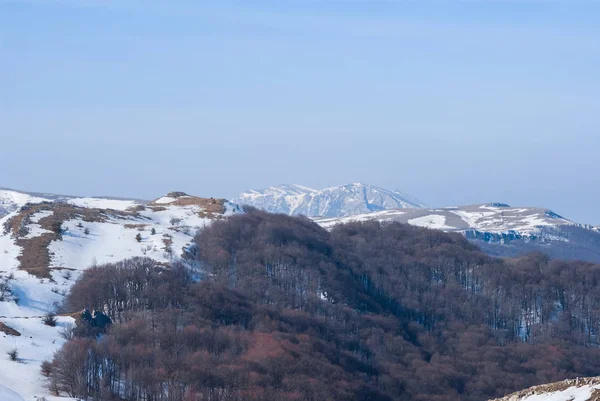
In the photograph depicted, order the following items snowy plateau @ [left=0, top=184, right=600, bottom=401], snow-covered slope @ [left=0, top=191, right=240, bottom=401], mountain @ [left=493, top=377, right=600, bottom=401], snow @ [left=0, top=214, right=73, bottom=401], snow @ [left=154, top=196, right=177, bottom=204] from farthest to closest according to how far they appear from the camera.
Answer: snow @ [left=154, top=196, right=177, bottom=204]
snow-covered slope @ [left=0, top=191, right=240, bottom=401]
snowy plateau @ [left=0, top=184, right=600, bottom=401]
snow @ [left=0, top=214, right=73, bottom=401]
mountain @ [left=493, top=377, right=600, bottom=401]

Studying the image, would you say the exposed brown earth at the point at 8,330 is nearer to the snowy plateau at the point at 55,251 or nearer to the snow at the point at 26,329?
the snowy plateau at the point at 55,251

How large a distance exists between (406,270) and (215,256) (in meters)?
27.1

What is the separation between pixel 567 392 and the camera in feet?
115

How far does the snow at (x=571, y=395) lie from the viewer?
33.6 metres

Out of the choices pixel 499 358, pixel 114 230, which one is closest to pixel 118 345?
pixel 114 230

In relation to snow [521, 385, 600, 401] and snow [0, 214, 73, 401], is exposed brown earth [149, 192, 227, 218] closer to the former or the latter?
snow [0, 214, 73, 401]

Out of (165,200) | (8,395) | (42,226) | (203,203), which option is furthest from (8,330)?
(165,200)

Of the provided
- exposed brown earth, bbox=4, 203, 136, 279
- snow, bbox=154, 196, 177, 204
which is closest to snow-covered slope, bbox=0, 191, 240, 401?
exposed brown earth, bbox=4, 203, 136, 279

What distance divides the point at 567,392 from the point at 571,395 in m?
0.53

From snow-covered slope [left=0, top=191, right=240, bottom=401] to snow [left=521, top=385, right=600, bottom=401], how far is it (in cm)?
2822

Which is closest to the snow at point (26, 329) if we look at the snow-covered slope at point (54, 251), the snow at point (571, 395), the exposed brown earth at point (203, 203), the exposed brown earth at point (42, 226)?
the snow-covered slope at point (54, 251)

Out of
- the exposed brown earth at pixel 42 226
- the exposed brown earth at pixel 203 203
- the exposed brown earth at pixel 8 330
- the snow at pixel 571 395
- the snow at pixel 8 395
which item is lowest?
the snow at pixel 8 395

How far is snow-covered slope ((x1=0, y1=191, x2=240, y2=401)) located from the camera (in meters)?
58.6

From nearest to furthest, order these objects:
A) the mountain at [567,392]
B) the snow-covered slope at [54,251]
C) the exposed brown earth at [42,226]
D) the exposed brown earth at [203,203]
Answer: the mountain at [567,392] → the snow-covered slope at [54,251] → the exposed brown earth at [42,226] → the exposed brown earth at [203,203]
